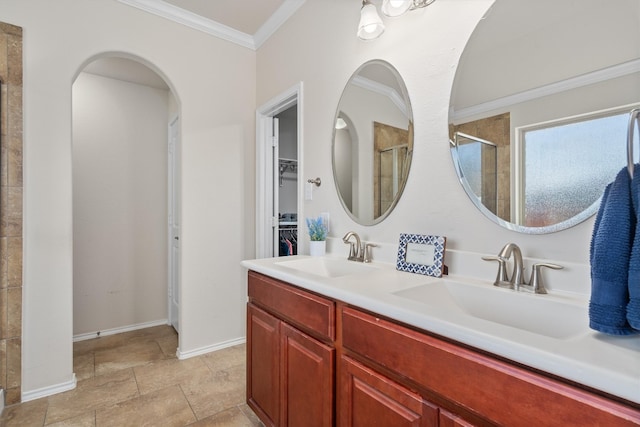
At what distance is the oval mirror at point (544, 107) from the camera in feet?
3.01

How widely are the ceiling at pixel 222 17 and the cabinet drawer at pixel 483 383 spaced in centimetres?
236

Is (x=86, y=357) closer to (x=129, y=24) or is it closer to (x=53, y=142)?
(x=53, y=142)

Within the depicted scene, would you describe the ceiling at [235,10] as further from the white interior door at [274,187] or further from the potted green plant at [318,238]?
the potted green plant at [318,238]

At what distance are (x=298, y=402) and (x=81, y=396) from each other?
5.32 ft

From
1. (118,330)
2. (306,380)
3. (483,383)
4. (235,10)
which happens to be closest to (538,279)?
(483,383)

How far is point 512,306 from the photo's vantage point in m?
1.00

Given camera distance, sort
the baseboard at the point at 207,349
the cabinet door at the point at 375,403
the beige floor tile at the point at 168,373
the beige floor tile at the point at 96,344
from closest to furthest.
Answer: the cabinet door at the point at 375,403
the beige floor tile at the point at 168,373
the baseboard at the point at 207,349
the beige floor tile at the point at 96,344

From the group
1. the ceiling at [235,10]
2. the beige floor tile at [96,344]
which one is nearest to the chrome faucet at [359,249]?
the ceiling at [235,10]

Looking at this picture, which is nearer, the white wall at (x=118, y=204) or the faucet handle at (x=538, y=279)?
the faucet handle at (x=538, y=279)

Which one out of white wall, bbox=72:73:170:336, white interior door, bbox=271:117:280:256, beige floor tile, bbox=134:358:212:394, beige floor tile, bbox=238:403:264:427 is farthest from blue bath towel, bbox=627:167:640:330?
white wall, bbox=72:73:170:336

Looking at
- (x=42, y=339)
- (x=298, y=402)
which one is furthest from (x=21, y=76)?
(x=298, y=402)

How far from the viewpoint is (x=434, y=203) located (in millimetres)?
1378

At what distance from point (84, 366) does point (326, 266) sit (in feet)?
6.79

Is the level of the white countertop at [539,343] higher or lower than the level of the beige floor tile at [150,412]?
higher
